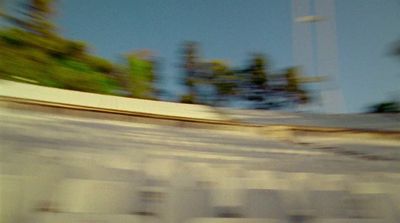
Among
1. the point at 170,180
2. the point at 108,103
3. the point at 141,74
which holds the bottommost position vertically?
the point at 170,180

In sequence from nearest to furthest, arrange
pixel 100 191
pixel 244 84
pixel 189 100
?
1. pixel 100 191
2. pixel 189 100
3. pixel 244 84

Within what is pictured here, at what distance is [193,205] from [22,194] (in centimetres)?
78

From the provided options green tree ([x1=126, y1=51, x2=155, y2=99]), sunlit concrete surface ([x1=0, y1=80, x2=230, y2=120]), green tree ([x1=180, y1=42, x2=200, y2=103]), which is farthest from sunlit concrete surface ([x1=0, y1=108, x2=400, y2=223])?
green tree ([x1=180, y1=42, x2=200, y2=103])

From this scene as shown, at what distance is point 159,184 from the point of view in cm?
242

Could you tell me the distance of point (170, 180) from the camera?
8.09 ft

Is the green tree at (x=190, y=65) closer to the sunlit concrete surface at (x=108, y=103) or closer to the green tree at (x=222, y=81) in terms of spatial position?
the green tree at (x=222, y=81)

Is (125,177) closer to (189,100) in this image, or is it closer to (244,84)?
(189,100)

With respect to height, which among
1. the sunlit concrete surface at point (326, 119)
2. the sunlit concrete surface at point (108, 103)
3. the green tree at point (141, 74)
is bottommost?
the sunlit concrete surface at point (326, 119)

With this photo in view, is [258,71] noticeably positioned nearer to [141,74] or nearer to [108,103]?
[141,74]

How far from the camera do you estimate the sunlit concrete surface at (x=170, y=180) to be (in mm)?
2164

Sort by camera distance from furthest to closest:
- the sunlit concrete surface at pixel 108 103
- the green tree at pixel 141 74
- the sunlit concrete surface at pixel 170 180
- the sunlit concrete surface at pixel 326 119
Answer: the green tree at pixel 141 74 < the sunlit concrete surface at pixel 326 119 < the sunlit concrete surface at pixel 108 103 < the sunlit concrete surface at pixel 170 180

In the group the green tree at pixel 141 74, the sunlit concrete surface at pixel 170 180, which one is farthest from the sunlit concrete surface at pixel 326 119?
the green tree at pixel 141 74

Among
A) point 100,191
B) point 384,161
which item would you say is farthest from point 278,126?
point 100,191

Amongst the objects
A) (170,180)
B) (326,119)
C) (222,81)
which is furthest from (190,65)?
(170,180)
